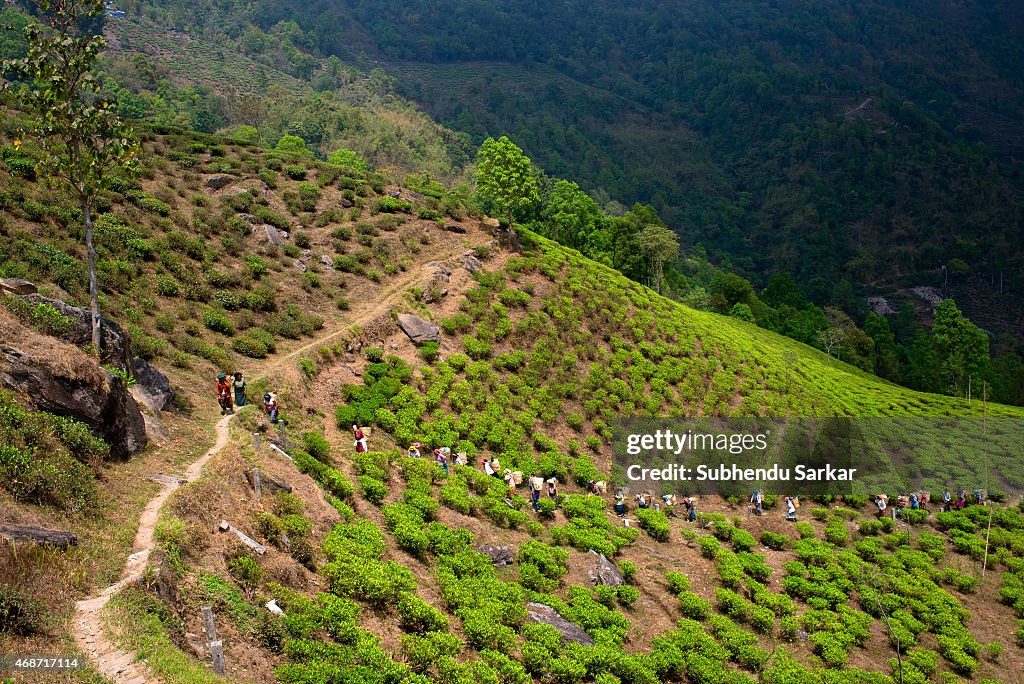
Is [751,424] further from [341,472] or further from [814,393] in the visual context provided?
[341,472]

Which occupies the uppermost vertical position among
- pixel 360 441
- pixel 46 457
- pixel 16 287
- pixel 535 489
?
pixel 16 287

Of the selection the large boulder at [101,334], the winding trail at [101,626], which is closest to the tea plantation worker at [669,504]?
the winding trail at [101,626]

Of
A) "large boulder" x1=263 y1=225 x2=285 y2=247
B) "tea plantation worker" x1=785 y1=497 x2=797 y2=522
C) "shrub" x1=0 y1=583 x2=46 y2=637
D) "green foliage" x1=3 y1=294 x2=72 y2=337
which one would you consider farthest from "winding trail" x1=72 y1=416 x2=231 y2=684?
"tea plantation worker" x1=785 y1=497 x2=797 y2=522

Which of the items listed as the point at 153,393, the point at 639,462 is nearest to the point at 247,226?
the point at 153,393

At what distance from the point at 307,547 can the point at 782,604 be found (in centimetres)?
2135

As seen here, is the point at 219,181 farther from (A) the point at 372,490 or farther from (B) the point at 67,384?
(B) the point at 67,384

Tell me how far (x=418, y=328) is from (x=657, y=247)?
162 ft

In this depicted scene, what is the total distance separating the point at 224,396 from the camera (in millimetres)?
27047

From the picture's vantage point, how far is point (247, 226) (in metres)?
47.7

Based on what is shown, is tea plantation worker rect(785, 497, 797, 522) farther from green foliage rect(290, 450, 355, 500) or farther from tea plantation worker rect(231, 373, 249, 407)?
tea plantation worker rect(231, 373, 249, 407)

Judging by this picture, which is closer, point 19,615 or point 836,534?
point 19,615

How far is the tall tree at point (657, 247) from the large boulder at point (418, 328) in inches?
1856

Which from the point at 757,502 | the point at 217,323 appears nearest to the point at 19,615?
the point at 217,323

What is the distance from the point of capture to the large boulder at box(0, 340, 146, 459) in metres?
19.1
